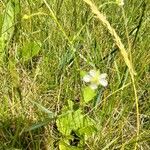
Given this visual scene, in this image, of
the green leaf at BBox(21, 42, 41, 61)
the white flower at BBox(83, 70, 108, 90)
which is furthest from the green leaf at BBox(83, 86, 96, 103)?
the green leaf at BBox(21, 42, 41, 61)

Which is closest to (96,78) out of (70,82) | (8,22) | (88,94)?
(88,94)

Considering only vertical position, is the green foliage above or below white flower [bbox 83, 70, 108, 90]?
below

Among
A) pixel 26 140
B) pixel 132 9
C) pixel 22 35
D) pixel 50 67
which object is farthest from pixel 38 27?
pixel 26 140

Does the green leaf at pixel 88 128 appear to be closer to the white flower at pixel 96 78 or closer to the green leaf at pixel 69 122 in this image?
the green leaf at pixel 69 122

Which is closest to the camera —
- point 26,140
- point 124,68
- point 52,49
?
point 26,140

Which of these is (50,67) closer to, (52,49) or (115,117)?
(52,49)

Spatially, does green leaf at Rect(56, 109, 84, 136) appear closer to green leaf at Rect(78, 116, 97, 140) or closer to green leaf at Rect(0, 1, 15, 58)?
green leaf at Rect(78, 116, 97, 140)

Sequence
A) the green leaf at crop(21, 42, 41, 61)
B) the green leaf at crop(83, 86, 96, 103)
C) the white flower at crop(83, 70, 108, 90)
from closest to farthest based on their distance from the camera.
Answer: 1. the white flower at crop(83, 70, 108, 90)
2. the green leaf at crop(83, 86, 96, 103)
3. the green leaf at crop(21, 42, 41, 61)
